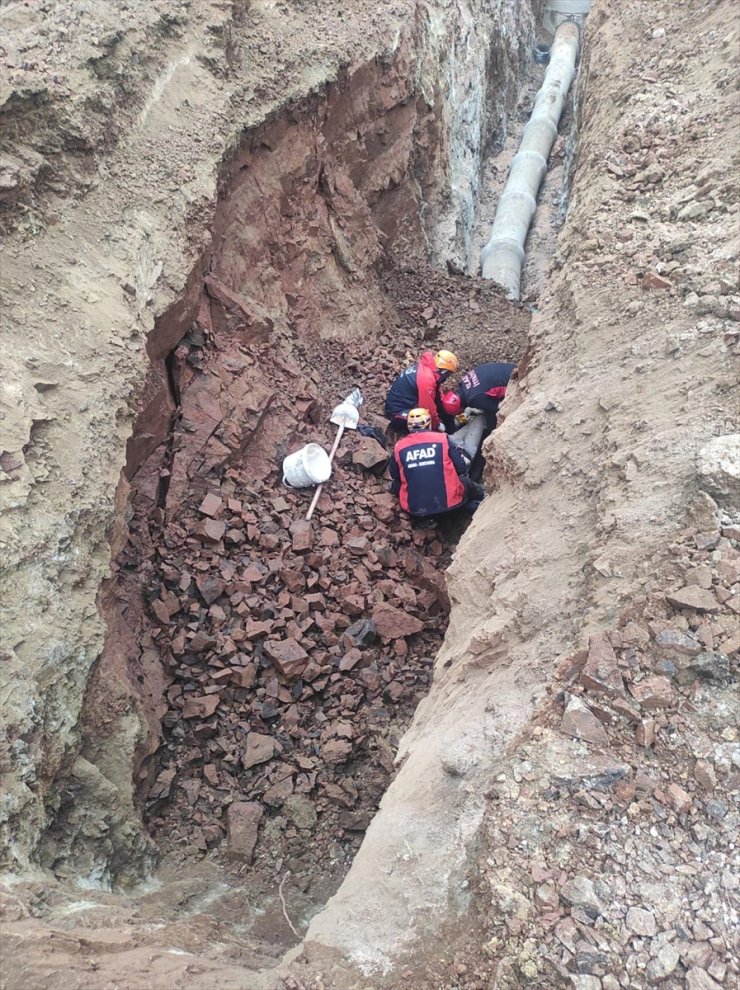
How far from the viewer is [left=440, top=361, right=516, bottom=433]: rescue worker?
6.69m

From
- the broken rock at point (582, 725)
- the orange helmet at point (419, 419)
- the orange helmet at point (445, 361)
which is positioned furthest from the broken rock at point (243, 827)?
the orange helmet at point (445, 361)

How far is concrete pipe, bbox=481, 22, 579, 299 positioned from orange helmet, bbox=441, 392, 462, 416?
2922 millimetres

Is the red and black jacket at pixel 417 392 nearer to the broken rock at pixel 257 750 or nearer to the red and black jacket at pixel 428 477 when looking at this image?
the red and black jacket at pixel 428 477

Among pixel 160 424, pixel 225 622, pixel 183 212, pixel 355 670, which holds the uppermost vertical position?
pixel 183 212

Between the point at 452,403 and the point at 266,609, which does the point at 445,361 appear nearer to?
the point at 452,403

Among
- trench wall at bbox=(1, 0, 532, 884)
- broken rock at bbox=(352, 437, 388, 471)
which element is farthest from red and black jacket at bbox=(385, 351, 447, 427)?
trench wall at bbox=(1, 0, 532, 884)

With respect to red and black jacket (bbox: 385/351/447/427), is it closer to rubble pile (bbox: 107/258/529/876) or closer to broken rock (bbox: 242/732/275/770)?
rubble pile (bbox: 107/258/529/876)

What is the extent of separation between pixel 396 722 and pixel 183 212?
415 cm

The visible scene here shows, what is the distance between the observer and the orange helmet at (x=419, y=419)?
6582mm

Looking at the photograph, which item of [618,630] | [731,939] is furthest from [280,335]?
[731,939]

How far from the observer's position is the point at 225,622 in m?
4.96

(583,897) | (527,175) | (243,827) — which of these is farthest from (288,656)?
(527,175)

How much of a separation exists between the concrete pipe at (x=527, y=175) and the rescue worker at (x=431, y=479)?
413 cm

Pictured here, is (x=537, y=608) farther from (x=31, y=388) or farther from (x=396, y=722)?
(x=31, y=388)
